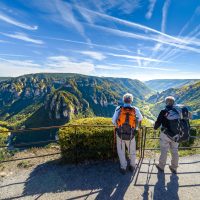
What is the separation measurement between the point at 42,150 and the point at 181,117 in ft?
21.6

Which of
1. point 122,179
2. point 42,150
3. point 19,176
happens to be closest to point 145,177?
point 122,179

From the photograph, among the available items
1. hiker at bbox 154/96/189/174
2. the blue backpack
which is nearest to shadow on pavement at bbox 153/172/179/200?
hiker at bbox 154/96/189/174

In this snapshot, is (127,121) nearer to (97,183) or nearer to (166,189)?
(97,183)

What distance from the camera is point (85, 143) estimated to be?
808cm

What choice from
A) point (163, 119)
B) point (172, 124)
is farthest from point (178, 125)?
point (163, 119)

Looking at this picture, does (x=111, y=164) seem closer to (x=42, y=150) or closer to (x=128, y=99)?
(x=128, y=99)

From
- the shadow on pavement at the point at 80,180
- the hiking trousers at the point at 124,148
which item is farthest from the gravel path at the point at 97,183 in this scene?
the hiking trousers at the point at 124,148

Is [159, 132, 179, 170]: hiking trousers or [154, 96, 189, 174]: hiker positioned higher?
[154, 96, 189, 174]: hiker

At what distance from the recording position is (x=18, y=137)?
557 ft

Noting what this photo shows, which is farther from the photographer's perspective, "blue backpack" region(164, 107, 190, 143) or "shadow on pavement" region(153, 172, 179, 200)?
"blue backpack" region(164, 107, 190, 143)

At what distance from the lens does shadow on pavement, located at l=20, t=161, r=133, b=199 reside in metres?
6.39

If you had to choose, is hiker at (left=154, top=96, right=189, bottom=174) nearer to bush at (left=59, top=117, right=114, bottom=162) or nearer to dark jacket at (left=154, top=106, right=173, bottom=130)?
dark jacket at (left=154, top=106, right=173, bottom=130)

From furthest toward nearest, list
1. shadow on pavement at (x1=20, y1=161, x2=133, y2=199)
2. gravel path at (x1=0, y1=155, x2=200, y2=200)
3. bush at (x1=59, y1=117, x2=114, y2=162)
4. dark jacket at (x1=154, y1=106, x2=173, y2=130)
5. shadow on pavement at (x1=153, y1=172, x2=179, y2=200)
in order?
bush at (x1=59, y1=117, x2=114, y2=162), dark jacket at (x1=154, y1=106, x2=173, y2=130), shadow on pavement at (x1=20, y1=161, x2=133, y2=199), gravel path at (x1=0, y1=155, x2=200, y2=200), shadow on pavement at (x1=153, y1=172, x2=179, y2=200)

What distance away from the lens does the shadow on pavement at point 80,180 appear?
6.39m
